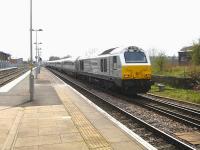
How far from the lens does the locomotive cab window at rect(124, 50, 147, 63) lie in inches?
841

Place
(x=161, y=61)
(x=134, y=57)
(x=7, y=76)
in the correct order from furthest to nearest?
1. (x=7, y=76)
2. (x=161, y=61)
3. (x=134, y=57)

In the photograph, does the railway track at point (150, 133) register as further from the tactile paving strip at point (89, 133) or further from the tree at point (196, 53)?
the tree at point (196, 53)

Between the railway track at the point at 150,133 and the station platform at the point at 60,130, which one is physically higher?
the station platform at the point at 60,130

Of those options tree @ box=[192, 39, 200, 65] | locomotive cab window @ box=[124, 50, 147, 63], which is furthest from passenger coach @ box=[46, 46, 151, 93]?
tree @ box=[192, 39, 200, 65]

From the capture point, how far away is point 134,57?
2158 centimetres

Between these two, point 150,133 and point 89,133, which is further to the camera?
point 150,133

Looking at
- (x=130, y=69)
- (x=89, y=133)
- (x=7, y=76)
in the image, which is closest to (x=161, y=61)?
(x=7, y=76)

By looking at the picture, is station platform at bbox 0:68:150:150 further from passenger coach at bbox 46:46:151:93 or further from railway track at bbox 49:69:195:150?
passenger coach at bbox 46:46:151:93

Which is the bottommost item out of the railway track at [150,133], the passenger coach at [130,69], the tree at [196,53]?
the railway track at [150,133]

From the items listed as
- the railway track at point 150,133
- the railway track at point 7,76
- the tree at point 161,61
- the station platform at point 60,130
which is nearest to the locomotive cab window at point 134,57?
the railway track at point 150,133

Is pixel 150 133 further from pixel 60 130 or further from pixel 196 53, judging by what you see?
pixel 196 53

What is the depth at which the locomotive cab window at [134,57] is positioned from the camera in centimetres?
2136

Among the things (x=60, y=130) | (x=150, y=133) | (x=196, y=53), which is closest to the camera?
(x=60, y=130)

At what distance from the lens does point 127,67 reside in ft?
68.3
